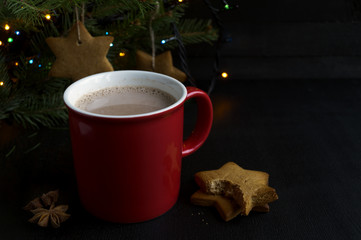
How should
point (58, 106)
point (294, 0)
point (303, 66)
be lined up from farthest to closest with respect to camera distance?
point (303, 66)
point (294, 0)
point (58, 106)

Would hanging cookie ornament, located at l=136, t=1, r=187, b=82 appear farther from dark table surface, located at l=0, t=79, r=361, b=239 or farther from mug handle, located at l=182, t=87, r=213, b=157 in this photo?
mug handle, located at l=182, t=87, r=213, b=157

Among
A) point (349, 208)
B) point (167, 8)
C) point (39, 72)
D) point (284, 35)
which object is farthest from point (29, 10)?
point (284, 35)

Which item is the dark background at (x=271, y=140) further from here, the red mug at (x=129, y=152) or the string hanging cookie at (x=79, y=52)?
the string hanging cookie at (x=79, y=52)

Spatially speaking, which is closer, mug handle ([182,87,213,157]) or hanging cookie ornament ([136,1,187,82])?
mug handle ([182,87,213,157])

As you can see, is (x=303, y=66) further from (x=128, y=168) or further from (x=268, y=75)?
(x=128, y=168)

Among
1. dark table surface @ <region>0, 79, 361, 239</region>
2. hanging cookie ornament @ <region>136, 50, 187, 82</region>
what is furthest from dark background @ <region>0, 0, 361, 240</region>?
hanging cookie ornament @ <region>136, 50, 187, 82</region>

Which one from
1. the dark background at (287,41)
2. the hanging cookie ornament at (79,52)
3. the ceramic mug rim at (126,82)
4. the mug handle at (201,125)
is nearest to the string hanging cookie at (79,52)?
the hanging cookie ornament at (79,52)
